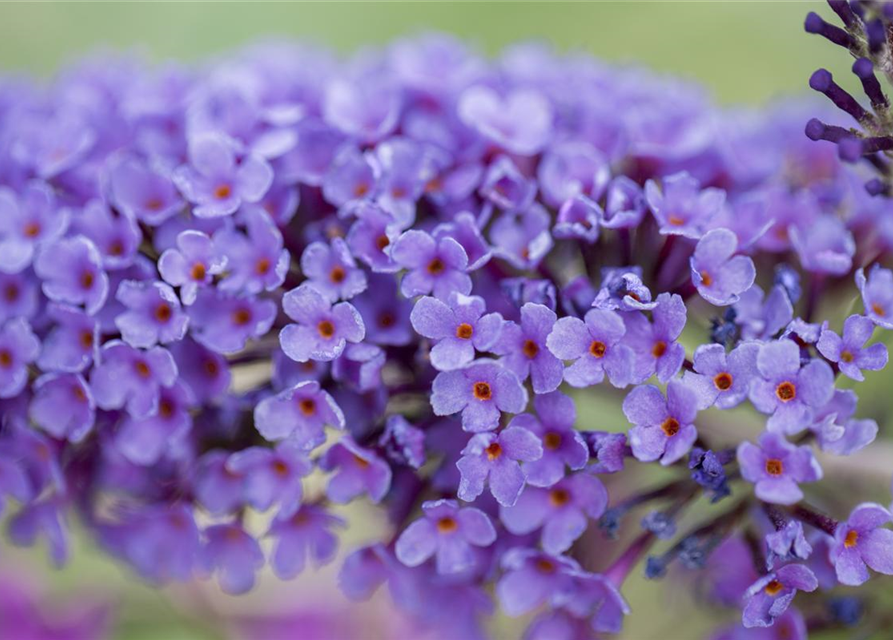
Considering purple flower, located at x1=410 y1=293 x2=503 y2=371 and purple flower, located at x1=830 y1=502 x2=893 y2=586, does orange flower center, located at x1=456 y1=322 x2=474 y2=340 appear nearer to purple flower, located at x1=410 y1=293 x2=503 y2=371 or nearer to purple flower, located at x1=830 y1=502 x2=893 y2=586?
purple flower, located at x1=410 y1=293 x2=503 y2=371

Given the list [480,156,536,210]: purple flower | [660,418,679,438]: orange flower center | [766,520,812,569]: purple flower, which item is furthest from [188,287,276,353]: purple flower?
[766,520,812,569]: purple flower

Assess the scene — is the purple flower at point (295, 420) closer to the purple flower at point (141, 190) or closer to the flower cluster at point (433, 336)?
the flower cluster at point (433, 336)

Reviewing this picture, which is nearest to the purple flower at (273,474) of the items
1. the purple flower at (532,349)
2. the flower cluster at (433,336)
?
the flower cluster at (433,336)

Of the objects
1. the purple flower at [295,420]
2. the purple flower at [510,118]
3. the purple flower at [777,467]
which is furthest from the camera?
the purple flower at [510,118]

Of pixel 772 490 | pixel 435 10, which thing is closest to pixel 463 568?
pixel 772 490

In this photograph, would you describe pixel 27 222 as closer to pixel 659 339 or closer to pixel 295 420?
pixel 295 420

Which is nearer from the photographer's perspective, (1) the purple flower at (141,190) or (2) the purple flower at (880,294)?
(2) the purple flower at (880,294)

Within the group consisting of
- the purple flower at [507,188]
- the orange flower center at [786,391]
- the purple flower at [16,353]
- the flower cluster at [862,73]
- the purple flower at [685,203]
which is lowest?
the purple flower at [16,353]
